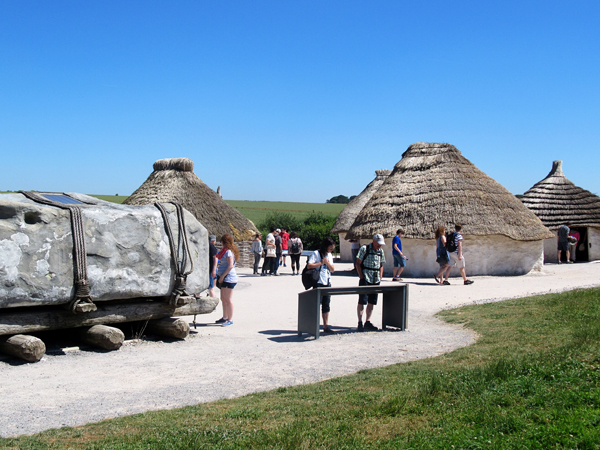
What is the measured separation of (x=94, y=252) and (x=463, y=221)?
13.4 metres

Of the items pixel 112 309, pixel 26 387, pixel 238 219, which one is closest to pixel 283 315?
pixel 112 309

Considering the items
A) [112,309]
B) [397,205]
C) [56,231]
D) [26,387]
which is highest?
[397,205]

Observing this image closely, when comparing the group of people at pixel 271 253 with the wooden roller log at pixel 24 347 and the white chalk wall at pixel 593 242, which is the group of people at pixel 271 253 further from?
the white chalk wall at pixel 593 242

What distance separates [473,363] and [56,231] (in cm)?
556

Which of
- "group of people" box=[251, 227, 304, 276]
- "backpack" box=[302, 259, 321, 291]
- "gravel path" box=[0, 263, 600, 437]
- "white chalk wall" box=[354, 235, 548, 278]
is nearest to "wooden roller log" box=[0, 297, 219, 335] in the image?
"gravel path" box=[0, 263, 600, 437]

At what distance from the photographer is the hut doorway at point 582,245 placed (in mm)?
25075

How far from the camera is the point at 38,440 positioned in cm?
428

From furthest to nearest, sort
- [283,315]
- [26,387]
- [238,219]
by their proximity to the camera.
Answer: [238,219] < [283,315] < [26,387]

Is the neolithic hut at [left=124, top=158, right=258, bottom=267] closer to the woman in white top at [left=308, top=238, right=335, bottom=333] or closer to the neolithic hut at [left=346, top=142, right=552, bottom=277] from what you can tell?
the neolithic hut at [left=346, top=142, right=552, bottom=277]

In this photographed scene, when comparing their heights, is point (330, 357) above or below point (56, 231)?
below

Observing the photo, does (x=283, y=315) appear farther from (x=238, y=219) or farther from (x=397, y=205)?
(x=238, y=219)

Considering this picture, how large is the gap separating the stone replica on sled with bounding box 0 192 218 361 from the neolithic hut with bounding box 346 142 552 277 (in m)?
11.0

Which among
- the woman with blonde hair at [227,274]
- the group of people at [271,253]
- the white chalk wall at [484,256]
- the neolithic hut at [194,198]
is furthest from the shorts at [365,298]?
the neolithic hut at [194,198]

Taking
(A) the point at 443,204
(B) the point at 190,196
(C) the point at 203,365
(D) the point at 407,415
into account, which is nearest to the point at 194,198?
(B) the point at 190,196
